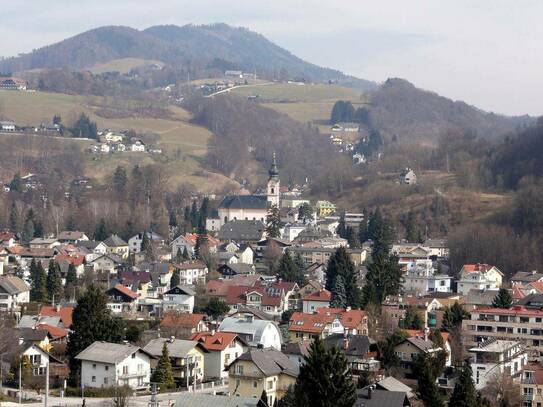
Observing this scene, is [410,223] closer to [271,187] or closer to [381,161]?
[271,187]

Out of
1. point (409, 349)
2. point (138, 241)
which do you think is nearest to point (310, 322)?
point (409, 349)

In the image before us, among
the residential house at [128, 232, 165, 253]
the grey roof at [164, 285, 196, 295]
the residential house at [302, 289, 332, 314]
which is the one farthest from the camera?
the residential house at [128, 232, 165, 253]

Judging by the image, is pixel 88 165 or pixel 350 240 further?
pixel 88 165

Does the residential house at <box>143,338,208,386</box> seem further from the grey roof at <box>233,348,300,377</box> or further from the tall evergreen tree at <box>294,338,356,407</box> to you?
the tall evergreen tree at <box>294,338,356,407</box>

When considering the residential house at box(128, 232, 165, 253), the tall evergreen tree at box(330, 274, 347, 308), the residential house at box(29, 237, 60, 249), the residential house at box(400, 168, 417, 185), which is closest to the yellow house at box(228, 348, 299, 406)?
the tall evergreen tree at box(330, 274, 347, 308)

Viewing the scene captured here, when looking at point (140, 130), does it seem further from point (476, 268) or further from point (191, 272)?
point (476, 268)

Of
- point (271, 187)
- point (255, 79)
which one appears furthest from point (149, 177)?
point (255, 79)

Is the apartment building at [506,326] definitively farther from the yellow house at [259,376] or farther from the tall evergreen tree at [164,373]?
the tall evergreen tree at [164,373]
